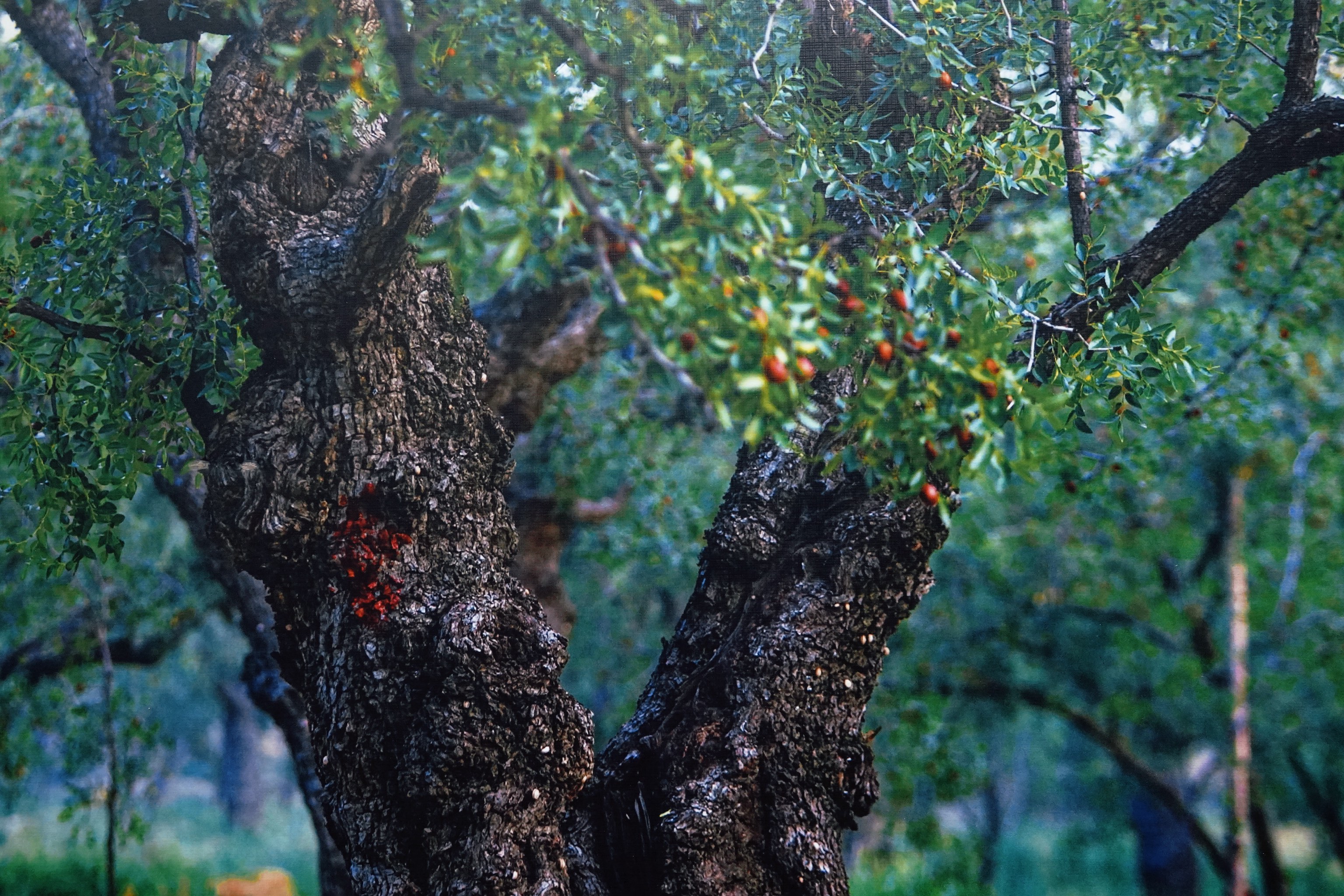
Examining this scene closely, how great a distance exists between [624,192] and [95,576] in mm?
6507

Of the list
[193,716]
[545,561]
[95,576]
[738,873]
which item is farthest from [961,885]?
[193,716]

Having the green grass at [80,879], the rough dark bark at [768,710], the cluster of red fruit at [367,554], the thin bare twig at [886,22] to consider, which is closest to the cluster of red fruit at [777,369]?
the rough dark bark at [768,710]

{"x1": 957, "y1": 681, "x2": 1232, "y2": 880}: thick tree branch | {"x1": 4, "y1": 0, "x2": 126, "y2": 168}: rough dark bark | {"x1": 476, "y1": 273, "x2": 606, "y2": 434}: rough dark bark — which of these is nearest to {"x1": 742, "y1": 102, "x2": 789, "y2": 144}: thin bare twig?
{"x1": 476, "y1": 273, "x2": 606, "y2": 434}: rough dark bark

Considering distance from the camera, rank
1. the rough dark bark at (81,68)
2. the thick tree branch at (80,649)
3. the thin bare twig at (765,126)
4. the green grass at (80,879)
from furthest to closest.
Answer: the green grass at (80,879), the thick tree branch at (80,649), the rough dark bark at (81,68), the thin bare twig at (765,126)

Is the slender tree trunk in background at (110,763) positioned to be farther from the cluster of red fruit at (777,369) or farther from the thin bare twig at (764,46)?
the cluster of red fruit at (777,369)

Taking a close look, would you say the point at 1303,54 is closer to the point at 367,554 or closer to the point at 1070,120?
the point at 1070,120

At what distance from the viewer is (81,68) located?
16.4ft

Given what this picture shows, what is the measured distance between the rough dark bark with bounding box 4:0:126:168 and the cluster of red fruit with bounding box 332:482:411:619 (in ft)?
8.42

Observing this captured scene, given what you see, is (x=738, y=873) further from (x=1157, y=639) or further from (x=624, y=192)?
(x=1157, y=639)

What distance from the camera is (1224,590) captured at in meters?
10.2

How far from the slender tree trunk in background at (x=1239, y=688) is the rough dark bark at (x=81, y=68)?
903cm

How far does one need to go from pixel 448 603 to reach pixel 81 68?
11.8 feet

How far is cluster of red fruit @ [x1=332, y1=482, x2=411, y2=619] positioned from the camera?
11.4ft

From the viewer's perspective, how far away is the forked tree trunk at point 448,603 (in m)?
3.33
